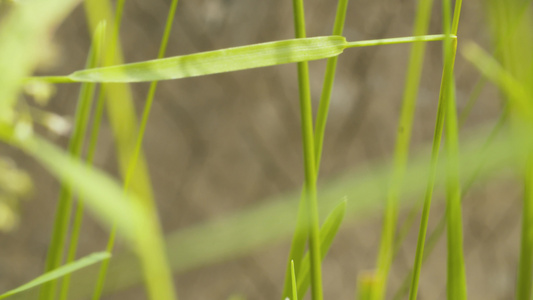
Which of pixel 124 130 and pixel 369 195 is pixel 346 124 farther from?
pixel 369 195

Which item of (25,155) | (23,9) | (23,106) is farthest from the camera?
(25,155)

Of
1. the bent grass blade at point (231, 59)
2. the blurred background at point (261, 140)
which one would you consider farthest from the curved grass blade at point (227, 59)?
the blurred background at point (261, 140)

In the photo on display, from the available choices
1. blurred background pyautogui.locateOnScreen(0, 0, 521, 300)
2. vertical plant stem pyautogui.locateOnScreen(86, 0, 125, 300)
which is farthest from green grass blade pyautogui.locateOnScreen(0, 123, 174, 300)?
blurred background pyautogui.locateOnScreen(0, 0, 521, 300)

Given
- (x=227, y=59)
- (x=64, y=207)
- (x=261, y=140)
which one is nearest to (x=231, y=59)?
(x=227, y=59)

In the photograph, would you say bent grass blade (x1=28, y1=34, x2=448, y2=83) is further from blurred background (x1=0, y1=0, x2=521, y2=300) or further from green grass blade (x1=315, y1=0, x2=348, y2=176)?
blurred background (x1=0, y1=0, x2=521, y2=300)

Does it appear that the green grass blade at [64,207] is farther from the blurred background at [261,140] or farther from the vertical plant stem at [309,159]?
the blurred background at [261,140]

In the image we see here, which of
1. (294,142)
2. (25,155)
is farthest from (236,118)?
(25,155)
